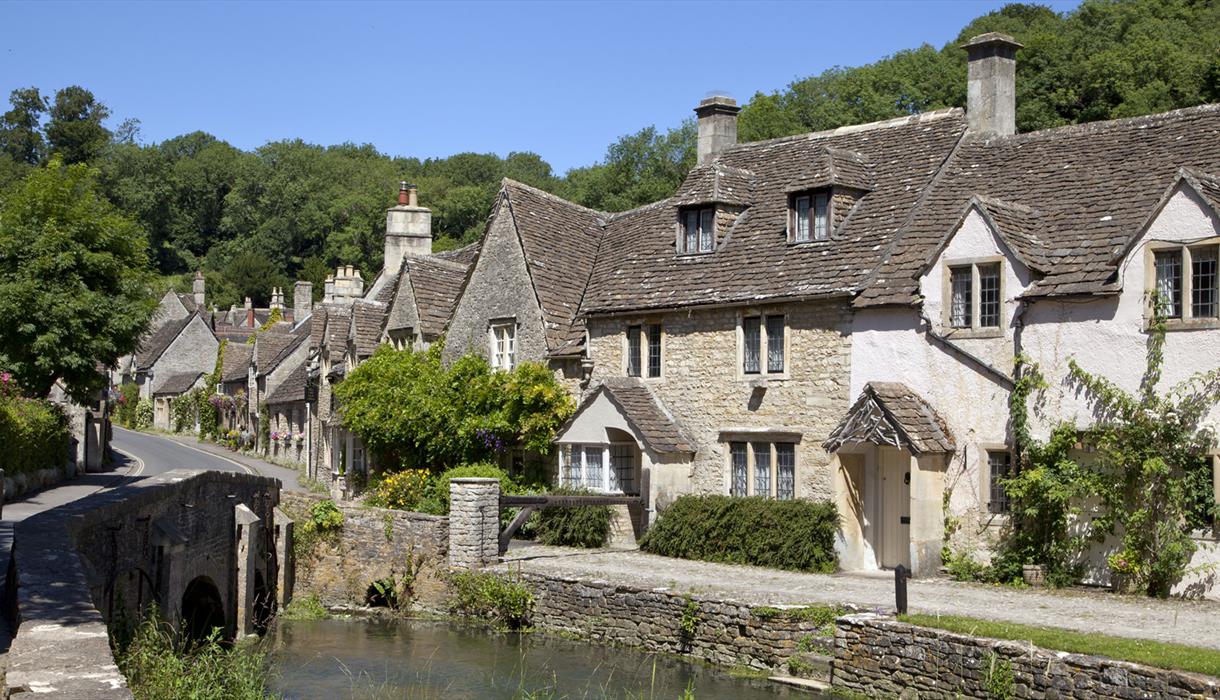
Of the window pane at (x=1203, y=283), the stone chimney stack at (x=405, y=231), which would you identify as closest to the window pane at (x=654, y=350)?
the window pane at (x=1203, y=283)

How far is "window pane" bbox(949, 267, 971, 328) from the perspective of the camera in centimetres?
2441

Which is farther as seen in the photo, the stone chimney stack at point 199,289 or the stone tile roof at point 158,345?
the stone chimney stack at point 199,289

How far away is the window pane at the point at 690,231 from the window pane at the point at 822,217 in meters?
3.43

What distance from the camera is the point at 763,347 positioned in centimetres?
2761

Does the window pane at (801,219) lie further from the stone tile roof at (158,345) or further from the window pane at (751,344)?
the stone tile roof at (158,345)

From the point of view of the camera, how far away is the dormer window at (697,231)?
3041 centimetres

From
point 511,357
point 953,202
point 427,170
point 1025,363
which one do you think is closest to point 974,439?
point 1025,363

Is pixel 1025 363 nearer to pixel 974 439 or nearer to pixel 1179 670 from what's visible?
pixel 974 439

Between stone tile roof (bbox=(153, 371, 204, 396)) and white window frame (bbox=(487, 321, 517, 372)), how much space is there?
164 ft

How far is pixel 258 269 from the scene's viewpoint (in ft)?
401

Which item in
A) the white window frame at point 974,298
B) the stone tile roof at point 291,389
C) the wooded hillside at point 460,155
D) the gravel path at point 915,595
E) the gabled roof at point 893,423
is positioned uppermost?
the wooded hillside at point 460,155

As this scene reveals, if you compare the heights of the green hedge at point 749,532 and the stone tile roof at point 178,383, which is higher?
the stone tile roof at point 178,383

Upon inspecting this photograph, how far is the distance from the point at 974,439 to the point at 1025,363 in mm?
1637

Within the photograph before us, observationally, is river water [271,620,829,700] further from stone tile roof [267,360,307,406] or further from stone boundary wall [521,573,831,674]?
stone tile roof [267,360,307,406]
